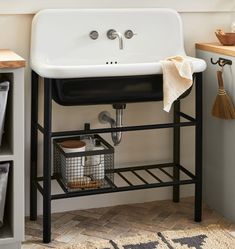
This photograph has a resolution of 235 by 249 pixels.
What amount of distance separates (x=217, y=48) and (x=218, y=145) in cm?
50

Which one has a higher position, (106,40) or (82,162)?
(106,40)

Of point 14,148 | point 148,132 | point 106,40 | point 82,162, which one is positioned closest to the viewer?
point 14,148

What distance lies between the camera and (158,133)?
3.05 meters

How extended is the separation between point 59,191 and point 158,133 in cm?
63

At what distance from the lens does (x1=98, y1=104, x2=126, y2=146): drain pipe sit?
2773mm

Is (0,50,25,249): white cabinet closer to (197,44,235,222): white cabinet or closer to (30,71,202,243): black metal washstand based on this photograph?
(30,71,202,243): black metal washstand

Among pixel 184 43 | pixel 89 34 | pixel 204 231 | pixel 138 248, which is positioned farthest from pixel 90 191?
pixel 184 43

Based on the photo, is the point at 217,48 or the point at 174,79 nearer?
the point at 174,79

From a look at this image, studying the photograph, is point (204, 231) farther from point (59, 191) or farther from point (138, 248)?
point (59, 191)

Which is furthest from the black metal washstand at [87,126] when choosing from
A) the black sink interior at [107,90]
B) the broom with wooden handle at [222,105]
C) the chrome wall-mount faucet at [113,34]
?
the chrome wall-mount faucet at [113,34]

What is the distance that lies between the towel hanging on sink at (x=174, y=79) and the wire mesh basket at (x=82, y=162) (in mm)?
395

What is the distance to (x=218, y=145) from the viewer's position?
2.89 meters

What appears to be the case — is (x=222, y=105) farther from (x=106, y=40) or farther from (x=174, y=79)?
(x=106, y=40)

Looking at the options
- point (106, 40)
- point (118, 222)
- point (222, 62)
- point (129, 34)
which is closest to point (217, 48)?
point (222, 62)
